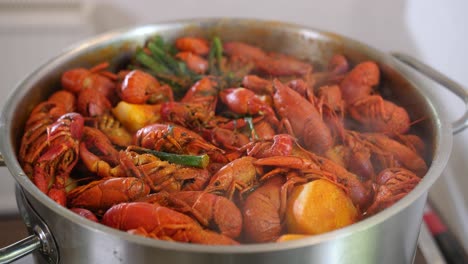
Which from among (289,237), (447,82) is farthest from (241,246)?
(447,82)

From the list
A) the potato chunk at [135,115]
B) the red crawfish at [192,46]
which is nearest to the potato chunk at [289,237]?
the potato chunk at [135,115]

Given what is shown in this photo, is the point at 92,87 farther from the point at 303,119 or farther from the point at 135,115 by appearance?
the point at 303,119

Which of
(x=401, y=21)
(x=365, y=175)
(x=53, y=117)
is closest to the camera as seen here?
(x=365, y=175)

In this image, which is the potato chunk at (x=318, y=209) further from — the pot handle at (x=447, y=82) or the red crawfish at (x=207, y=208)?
the pot handle at (x=447, y=82)

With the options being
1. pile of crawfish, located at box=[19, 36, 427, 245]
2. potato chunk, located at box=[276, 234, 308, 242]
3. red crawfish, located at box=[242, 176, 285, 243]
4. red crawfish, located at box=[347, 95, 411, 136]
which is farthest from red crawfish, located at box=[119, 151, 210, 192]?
red crawfish, located at box=[347, 95, 411, 136]

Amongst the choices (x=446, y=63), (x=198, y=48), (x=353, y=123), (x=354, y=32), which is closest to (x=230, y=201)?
(x=353, y=123)

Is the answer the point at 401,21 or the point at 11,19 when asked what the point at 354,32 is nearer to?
the point at 401,21
